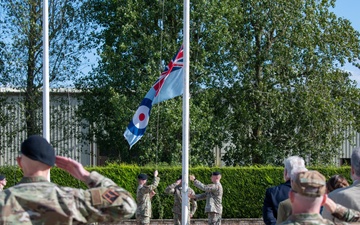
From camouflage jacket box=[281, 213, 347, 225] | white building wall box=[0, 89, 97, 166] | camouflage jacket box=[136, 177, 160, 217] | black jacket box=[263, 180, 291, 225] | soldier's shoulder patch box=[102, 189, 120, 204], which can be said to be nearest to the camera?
camouflage jacket box=[281, 213, 347, 225]

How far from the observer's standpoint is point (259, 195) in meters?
26.4

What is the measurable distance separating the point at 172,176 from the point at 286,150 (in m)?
7.75

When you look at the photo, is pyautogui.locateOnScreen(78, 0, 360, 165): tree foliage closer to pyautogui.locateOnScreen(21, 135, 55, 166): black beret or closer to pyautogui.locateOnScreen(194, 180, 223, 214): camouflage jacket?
pyautogui.locateOnScreen(194, 180, 223, 214): camouflage jacket

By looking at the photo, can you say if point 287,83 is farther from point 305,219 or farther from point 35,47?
point 305,219

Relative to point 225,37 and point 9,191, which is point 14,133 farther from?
point 9,191

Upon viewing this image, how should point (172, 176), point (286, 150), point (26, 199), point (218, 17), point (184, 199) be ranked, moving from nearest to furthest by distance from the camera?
point (26, 199) < point (184, 199) < point (172, 176) < point (218, 17) < point (286, 150)

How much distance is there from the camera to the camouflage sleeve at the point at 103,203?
4.85 meters

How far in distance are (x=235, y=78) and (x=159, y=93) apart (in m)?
13.9

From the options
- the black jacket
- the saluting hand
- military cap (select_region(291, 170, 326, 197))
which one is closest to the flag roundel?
the black jacket

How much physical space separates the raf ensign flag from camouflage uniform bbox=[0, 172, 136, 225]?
42.8ft

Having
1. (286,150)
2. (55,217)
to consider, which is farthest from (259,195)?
(55,217)

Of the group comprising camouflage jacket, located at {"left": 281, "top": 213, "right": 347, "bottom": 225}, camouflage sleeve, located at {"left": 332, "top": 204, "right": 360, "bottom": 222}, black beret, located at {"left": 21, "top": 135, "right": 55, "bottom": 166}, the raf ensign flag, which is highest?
the raf ensign flag

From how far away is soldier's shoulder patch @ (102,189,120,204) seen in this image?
4848 mm

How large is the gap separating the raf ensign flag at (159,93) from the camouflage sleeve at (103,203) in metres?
13.0
